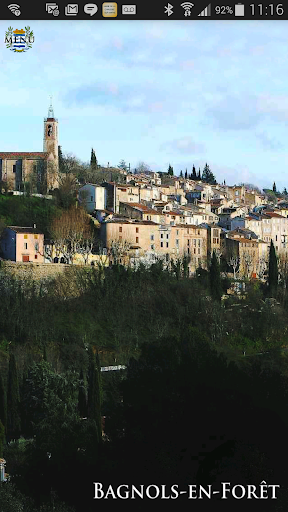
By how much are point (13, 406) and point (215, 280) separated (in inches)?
767

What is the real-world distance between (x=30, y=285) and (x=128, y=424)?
83.3 ft

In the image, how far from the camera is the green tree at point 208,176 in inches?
3669

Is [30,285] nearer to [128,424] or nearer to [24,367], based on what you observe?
[24,367]

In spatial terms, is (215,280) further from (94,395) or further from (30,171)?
(94,395)

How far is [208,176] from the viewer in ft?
309

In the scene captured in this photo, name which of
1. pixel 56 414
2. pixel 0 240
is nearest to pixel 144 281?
pixel 0 240

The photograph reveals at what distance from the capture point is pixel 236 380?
22094mm
